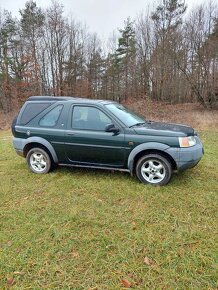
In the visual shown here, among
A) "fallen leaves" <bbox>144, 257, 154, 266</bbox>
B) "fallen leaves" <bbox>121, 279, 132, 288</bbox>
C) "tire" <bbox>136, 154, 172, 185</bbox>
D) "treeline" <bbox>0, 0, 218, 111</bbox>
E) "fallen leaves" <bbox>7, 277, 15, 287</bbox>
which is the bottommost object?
"fallen leaves" <bbox>7, 277, 15, 287</bbox>

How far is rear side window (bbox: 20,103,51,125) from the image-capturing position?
5.19m

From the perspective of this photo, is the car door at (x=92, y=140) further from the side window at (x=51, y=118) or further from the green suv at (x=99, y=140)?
the side window at (x=51, y=118)

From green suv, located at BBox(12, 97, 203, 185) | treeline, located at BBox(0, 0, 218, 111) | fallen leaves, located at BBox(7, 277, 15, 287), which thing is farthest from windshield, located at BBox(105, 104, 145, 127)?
treeline, located at BBox(0, 0, 218, 111)

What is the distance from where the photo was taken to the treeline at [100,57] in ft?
65.4

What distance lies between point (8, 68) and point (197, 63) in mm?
20704

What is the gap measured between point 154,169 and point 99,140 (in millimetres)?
1259

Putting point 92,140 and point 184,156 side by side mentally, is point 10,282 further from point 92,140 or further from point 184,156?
point 184,156

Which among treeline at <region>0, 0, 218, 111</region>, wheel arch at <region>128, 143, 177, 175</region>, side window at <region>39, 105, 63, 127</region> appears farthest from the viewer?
treeline at <region>0, 0, 218, 111</region>

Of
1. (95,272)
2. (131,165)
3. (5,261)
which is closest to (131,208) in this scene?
(131,165)

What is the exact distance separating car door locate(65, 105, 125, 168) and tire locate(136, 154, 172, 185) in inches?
16.6

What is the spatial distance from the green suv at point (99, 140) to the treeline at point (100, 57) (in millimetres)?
16294

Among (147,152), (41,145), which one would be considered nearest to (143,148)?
(147,152)

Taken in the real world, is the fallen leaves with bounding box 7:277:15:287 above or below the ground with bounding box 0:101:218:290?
below

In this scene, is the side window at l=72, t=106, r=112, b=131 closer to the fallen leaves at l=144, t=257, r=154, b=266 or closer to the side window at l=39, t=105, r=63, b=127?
the side window at l=39, t=105, r=63, b=127
